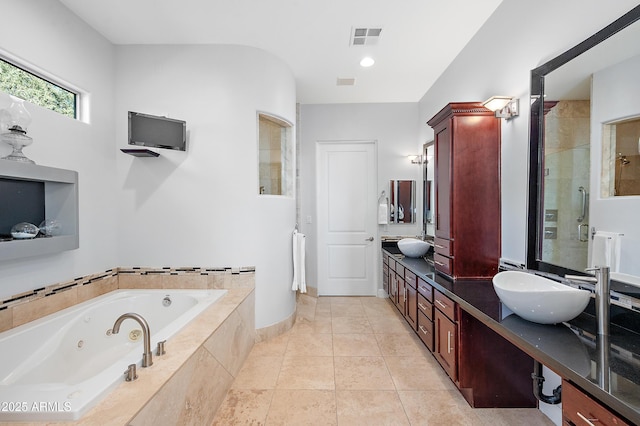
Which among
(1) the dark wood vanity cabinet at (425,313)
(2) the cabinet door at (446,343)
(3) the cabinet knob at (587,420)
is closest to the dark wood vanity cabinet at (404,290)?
Answer: (1) the dark wood vanity cabinet at (425,313)

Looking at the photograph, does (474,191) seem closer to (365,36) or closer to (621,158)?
(621,158)

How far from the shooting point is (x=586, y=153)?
1562 mm

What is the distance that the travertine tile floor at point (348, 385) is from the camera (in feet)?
6.23

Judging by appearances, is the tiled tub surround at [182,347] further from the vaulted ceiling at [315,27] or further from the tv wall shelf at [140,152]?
the vaulted ceiling at [315,27]

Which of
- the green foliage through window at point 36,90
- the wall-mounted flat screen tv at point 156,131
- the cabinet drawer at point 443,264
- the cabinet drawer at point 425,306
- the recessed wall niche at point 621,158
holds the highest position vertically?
the green foliage through window at point 36,90

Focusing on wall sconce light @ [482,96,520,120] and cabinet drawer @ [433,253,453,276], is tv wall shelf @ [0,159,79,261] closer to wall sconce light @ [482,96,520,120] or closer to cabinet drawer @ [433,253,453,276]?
cabinet drawer @ [433,253,453,276]

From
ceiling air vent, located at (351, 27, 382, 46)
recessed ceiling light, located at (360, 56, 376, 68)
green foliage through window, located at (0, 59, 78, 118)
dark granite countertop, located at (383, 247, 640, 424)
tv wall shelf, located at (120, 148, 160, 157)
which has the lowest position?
dark granite countertop, located at (383, 247, 640, 424)

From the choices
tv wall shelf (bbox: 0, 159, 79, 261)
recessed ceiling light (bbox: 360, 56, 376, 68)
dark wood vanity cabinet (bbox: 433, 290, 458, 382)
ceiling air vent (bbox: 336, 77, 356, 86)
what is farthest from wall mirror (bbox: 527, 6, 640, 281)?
tv wall shelf (bbox: 0, 159, 79, 261)

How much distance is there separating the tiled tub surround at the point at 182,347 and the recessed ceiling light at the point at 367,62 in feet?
8.40

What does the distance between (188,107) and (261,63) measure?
0.87m

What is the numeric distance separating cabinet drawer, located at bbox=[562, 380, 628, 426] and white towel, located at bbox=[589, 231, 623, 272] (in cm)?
69

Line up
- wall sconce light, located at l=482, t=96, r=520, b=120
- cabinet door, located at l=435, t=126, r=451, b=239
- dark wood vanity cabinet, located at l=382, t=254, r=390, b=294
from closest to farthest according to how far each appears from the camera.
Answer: wall sconce light, located at l=482, t=96, r=520, b=120, cabinet door, located at l=435, t=126, r=451, b=239, dark wood vanity cabinet, located at l=382, t=254, r=390, b=294

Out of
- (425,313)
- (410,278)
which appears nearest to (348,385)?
(425,313)

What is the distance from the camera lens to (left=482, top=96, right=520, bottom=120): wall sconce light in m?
2.13
